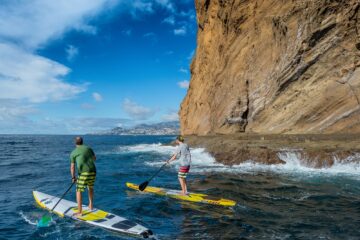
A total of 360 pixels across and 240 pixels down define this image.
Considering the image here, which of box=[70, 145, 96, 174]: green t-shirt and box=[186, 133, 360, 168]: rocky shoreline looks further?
box=[186, 133, 360, 168]: rocky shoreline

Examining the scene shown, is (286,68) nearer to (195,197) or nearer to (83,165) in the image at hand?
(195,197)

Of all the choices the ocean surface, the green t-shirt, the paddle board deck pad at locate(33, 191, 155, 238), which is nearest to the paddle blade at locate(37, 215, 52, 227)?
the ocean surface

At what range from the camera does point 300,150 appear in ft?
87.9

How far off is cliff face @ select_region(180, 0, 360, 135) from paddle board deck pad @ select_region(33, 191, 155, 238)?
1038 inches

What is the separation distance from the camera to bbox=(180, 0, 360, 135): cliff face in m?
33.7

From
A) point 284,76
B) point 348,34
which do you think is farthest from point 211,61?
point 348,34

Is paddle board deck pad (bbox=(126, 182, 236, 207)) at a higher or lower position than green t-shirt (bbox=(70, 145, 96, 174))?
lower

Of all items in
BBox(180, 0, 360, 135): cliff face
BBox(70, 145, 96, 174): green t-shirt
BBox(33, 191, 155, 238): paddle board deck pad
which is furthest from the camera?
BBox(180, 0, 360, 135): cliff face

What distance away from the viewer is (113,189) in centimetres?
1873

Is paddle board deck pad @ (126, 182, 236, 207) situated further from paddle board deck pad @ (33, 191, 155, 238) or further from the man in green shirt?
the man in green shirt

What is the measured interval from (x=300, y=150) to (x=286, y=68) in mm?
14111

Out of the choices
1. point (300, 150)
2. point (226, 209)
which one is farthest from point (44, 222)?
point (300, 150)

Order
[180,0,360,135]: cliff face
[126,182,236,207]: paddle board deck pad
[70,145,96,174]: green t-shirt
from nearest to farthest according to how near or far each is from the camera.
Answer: [70,145,96,174]: green t-shirt, [126,182,236,207]: paddle board deck pad, [180,0,360,135]: cliff face

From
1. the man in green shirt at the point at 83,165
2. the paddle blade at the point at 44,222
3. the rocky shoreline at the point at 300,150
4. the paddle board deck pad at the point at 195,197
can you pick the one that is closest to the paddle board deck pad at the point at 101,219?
the paddle blade at the point at 44,222
